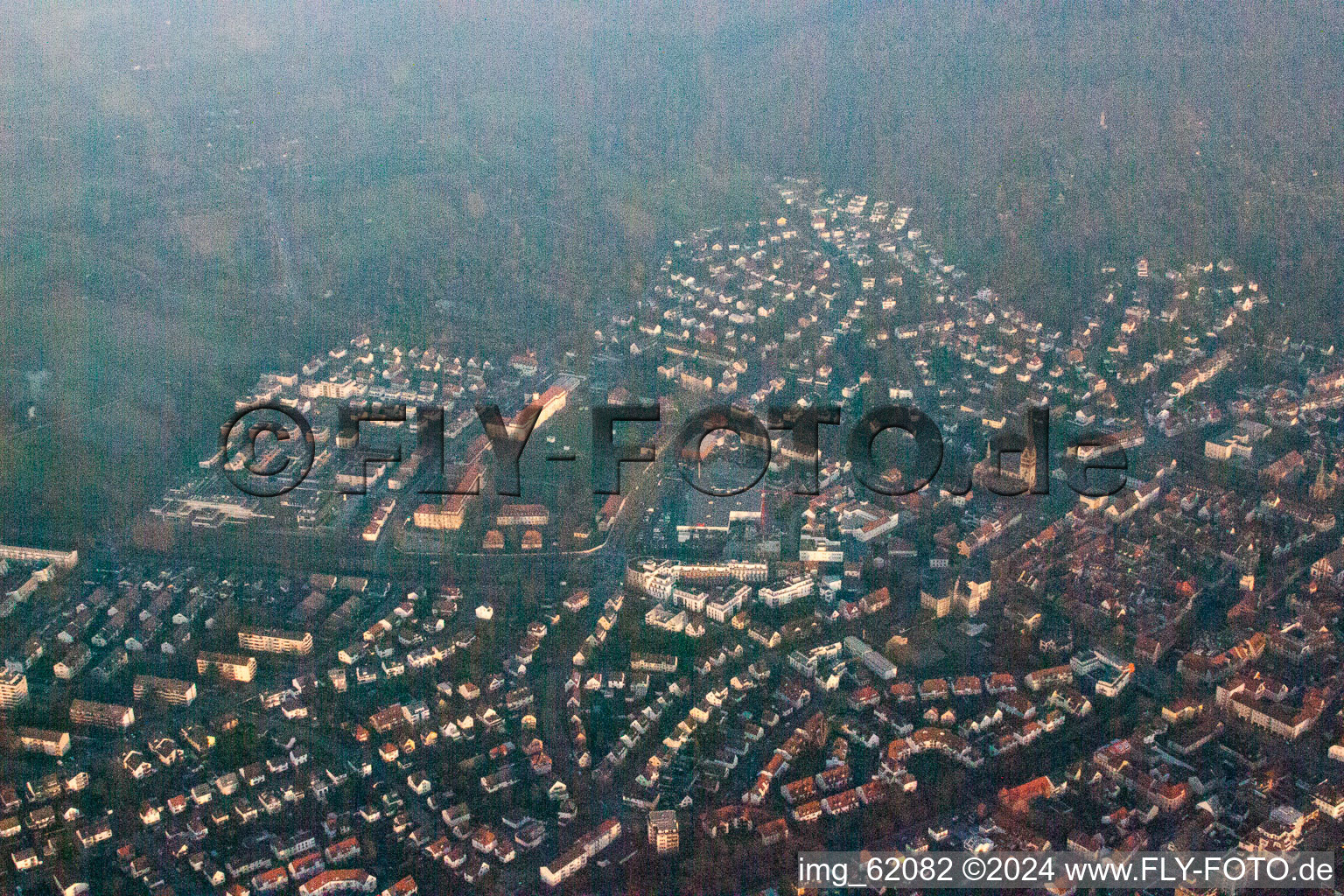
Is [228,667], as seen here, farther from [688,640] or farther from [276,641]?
[688,640]

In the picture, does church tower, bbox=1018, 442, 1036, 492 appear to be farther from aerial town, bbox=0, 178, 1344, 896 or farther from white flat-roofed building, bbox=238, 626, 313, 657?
white flat-roofed building, bbox=238, 626, 313, 657

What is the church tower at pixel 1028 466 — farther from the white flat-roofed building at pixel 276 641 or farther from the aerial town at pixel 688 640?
the white flat-roofed building at pixel 276 641

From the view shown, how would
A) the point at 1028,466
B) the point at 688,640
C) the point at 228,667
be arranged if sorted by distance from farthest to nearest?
the point at 1028,466, the point at 688,640, the point at 228,667

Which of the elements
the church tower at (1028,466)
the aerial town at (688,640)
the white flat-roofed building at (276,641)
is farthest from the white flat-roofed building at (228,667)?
the church tower at (1028,466)

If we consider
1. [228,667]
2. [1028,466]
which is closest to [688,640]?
[228,667]

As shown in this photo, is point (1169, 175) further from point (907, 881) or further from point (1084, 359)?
point (907, 881)

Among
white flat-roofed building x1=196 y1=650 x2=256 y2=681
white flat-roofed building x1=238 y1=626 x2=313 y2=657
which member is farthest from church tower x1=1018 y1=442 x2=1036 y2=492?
white flat-roofed building x1=196 y1=650 x2=256 y2=681

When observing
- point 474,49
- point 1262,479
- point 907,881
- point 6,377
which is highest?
point 474,49

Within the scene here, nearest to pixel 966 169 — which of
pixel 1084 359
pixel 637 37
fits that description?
pixel 1084 359
